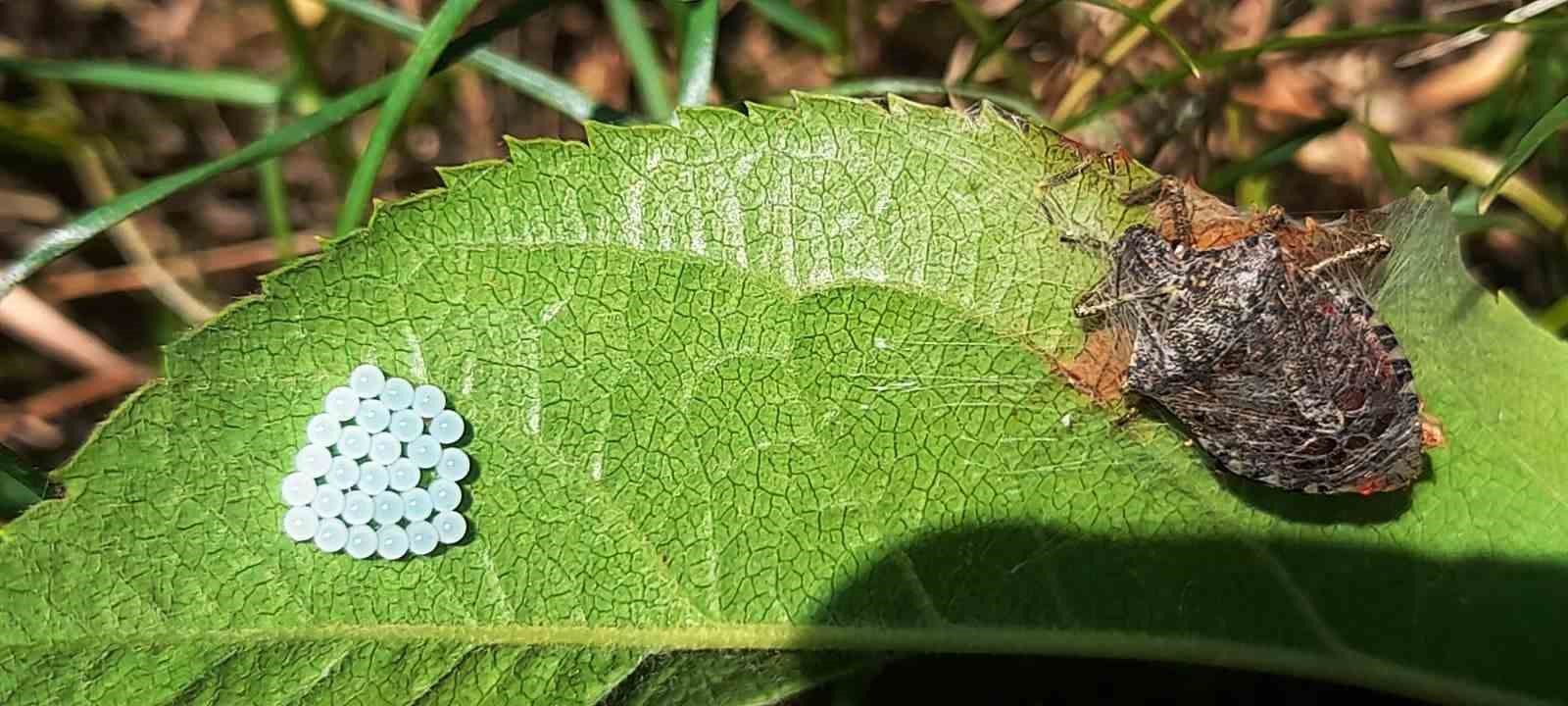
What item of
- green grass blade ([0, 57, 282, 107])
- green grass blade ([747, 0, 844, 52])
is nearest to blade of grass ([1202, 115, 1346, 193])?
green grass blade ([747, 0, 844, 52])

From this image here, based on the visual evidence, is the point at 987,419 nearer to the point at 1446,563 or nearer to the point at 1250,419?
the point at 1250,419

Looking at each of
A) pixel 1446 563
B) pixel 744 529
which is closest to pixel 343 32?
pixel 744 529

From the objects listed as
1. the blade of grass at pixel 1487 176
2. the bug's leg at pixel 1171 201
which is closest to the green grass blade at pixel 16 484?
the bug's leg at pixel 1171 201

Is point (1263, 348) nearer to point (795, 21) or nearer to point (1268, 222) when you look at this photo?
point (1268, 222)

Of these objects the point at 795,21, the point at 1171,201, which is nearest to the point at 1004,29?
the point at 795,21

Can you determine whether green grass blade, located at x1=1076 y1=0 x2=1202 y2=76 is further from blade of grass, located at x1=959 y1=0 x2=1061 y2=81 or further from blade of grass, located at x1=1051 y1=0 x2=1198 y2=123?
blade of grass, located at x1=1051 y1=0 x2=1198 y2=123

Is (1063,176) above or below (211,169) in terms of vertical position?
below
